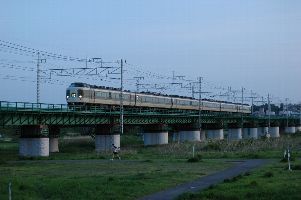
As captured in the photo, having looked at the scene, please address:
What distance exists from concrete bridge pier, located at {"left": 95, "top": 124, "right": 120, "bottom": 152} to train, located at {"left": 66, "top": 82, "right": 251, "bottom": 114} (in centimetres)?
352

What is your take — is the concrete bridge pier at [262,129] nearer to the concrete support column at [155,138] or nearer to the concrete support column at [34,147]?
the concrete support column at [155,138]

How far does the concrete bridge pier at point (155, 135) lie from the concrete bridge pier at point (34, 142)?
35.3 m

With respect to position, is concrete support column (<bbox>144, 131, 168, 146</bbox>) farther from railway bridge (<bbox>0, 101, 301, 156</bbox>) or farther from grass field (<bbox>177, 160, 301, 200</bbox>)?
grass field (<bbox>177, 160, 301, 200</bbox>)

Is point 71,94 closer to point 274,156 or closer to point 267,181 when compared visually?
point 274,156

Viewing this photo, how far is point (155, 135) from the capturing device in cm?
9912

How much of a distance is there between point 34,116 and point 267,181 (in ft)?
138

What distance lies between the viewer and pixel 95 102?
265 ft

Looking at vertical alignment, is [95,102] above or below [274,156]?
above

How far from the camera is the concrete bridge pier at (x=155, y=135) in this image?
98738 mm

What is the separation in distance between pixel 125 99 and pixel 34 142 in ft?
81.5

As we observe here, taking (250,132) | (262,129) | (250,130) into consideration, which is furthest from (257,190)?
(262,129)

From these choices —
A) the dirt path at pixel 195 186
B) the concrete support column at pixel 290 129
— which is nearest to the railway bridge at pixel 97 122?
the dirt path at pixel 195 186

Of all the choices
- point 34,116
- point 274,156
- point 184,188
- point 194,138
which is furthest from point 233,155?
point 194,138

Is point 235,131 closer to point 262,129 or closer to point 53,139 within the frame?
point 262,129
